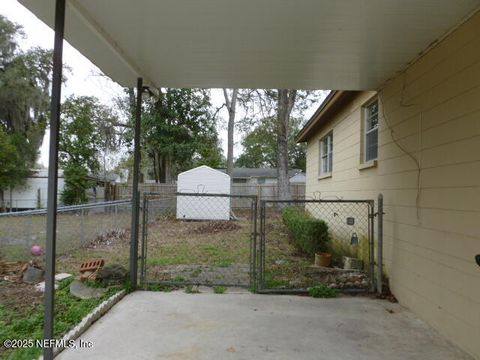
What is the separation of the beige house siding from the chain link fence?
4.47 meters

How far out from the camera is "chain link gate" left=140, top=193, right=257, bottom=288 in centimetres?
506

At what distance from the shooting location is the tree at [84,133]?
72.3 ft

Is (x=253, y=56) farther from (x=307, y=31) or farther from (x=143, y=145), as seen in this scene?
(x=143, y=145)

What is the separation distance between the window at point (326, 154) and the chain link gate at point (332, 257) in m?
1.02

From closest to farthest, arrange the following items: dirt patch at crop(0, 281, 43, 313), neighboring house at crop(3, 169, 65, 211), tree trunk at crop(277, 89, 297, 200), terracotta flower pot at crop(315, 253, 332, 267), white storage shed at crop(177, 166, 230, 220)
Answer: dirt patch at crop(0, 281, 43, 313)
terracotta flower pot at crop(315, 253, 332, 267)
white storage shed at crop(177, 166, 230, 220)
tree trunk at crop(277, 89, 297, 200)
neighboring house at crop(3, 169, 65, 211)

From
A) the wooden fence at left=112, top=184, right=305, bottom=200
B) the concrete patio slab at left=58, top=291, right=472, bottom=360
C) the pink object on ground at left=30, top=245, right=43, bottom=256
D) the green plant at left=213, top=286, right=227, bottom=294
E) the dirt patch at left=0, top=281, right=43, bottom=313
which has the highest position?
the wooden fence at left=112, top=184, right=305, bottom=200

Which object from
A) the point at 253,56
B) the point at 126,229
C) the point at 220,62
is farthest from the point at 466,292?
the point at 126,229

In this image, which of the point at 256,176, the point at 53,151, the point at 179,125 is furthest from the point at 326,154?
the point at 256,176

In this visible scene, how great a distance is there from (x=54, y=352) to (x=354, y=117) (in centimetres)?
571

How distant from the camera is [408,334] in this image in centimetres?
339

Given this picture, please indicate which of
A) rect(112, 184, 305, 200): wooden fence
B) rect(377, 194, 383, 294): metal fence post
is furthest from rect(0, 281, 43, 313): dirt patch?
rect(112, 184, 305, 200): wooden fence

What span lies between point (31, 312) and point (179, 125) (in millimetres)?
17091

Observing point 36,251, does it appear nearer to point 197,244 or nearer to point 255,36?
point 197,244

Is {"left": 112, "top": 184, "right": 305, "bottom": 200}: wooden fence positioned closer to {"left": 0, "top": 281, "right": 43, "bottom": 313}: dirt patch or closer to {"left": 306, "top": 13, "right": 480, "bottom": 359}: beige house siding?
{"left": 0, "top": 281, "right": 43, "bottom": 313}: dirt patch
